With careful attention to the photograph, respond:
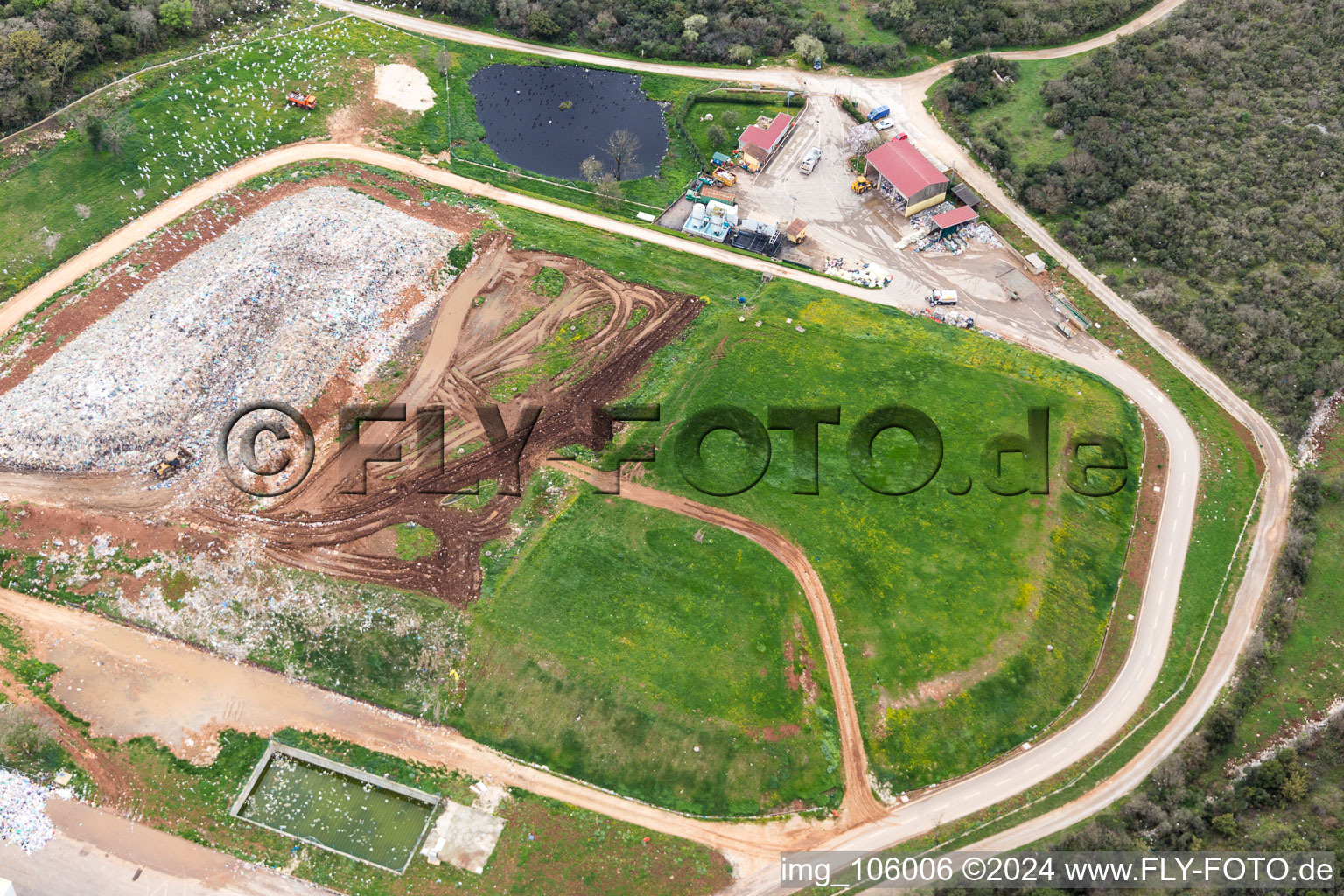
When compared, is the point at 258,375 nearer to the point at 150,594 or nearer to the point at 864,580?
the point at 150,594

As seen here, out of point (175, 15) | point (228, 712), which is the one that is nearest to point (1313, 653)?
point (228, 712)

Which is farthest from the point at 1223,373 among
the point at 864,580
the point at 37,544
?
the point at 37,544

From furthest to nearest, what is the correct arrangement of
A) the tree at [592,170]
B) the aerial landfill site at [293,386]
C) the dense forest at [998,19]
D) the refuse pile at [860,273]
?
the dense forest at [998,19] < the tree at [592,170] < the refuse pile at [860,273] < the aerial landfill site at [293,386]

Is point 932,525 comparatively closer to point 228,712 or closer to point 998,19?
point 228,712

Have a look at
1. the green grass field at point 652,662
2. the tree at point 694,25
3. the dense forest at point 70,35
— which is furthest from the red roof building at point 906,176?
the dense forest at point 70,35

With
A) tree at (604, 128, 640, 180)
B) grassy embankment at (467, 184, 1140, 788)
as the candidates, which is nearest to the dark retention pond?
tree at (604, 128, 640, 180)

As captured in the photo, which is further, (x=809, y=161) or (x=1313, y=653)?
(x=809, y=161)

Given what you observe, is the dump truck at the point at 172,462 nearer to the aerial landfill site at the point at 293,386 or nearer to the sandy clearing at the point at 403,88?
the aerial landfill site at the point at 293,386
